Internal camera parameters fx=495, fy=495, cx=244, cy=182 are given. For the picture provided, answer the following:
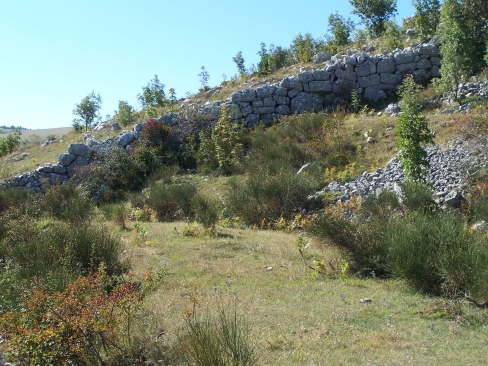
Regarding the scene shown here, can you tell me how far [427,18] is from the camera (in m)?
21.8

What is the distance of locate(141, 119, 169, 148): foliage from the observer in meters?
20.4

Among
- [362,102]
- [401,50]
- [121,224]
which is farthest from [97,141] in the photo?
[401,50]

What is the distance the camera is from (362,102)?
20703mm

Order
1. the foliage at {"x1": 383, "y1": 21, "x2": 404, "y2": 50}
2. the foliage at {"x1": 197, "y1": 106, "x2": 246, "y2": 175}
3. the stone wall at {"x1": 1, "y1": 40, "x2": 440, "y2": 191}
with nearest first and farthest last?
1. the foliage at {"x1": 197, "y1": 106, "x2": 246, "y2": 175}
2. the stone wall at {"x1": 1, "y1": 40, "x2": 440, "y2": 191}
3. the foliage at {"x1": 383, "y1": 21, "x2": 404, "y2": 50}

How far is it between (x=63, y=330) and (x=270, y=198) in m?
9.18

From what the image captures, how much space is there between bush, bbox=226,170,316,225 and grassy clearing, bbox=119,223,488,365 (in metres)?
3.63

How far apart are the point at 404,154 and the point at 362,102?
9877mm

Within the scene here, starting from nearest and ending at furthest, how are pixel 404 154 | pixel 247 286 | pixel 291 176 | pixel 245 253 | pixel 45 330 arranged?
pixel 45 330
pixel 247 286
pixel 245 253
pixel 404 154
pixel 291 176

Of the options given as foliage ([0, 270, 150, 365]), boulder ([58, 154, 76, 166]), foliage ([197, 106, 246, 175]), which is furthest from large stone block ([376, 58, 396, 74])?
foliage ([0, 270, 150, 365])

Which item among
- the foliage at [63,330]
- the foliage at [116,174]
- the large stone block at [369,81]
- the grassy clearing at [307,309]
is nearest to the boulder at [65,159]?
the foliage at [116,174]

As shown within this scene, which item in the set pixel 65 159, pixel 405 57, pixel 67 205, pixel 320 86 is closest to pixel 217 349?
pixel 67 205

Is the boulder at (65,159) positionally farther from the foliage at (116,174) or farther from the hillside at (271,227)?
the foliage at (116,174)

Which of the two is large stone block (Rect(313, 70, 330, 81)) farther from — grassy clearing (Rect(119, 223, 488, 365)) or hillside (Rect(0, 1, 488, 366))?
grassy clearing (Rect(119, 223, 488, 365))

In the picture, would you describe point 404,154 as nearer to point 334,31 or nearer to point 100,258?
point 100,258
